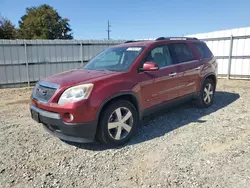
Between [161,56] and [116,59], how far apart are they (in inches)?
36.1

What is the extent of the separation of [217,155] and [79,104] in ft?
7.21

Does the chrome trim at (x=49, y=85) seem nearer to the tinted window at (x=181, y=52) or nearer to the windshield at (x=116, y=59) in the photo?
the windshield at (x=116, y=59)

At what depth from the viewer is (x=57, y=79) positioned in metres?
3.62

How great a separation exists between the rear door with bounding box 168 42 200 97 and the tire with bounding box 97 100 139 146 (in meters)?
1.52

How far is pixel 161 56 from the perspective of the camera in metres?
4.32

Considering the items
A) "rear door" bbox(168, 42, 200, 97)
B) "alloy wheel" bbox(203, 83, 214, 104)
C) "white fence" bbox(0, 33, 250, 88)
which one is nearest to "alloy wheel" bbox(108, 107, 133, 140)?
"rear door" bbox(168, 42, 200, 97)

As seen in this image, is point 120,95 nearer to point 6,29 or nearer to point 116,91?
point 116,91

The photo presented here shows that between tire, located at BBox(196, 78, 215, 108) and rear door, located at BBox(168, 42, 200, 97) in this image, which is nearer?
rear door, located at BBox(168, 42, 200, 97)

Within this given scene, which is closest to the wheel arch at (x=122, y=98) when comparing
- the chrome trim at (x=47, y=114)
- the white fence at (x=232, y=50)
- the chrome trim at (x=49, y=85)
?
the chrome trim at (x=47, y=114)

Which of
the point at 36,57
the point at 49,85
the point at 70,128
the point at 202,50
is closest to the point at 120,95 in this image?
the point at 70,128

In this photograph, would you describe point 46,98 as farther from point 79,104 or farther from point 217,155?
point 217,155

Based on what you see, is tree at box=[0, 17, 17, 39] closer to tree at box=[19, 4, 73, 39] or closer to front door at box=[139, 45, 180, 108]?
tree at box=[19, 4, 73, 39]

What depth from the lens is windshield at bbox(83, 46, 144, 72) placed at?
391 cm

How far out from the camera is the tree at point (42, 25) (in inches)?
1205
